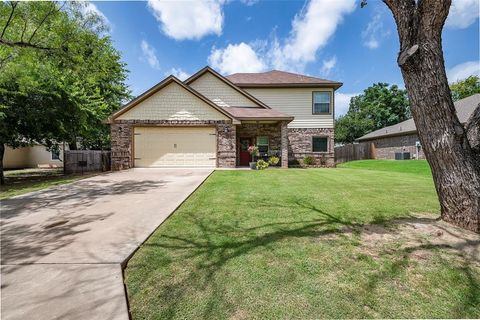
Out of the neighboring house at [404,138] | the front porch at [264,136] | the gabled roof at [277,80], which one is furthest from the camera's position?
the neighboring house at [404,138]

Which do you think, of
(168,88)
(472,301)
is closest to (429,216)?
(472,301)

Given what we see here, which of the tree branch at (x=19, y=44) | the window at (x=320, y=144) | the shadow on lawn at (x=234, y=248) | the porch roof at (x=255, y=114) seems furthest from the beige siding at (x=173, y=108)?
the shadow on lawn at (x=234, y=248)

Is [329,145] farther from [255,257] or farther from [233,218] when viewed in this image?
[255,257]

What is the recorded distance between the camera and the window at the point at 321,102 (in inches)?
653

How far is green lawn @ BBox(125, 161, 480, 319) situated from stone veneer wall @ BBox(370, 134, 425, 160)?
72.3 feet

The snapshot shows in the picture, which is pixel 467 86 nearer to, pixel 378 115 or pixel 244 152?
pixel 378 115

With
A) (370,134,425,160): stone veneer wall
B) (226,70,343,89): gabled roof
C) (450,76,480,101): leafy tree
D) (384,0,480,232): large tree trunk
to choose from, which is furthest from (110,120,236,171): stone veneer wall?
(450,76,480,101): leafy tree

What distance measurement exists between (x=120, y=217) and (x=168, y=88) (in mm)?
10485

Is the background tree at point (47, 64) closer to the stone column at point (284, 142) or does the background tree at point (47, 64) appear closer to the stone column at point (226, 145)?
the stone column at point (226, 145)

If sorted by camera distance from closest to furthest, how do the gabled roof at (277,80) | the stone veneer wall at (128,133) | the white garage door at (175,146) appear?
the stone veneer wall at (128,133), the white garage door at (175,146), the gabled roof at (277,80)

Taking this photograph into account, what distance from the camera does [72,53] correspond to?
25.8ft

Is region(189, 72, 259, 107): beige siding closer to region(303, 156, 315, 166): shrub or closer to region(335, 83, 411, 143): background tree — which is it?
region(303, 156, 315, 166): shrub

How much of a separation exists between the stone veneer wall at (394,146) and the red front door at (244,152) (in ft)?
50.5

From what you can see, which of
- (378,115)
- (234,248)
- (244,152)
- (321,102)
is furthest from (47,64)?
(378,115)
